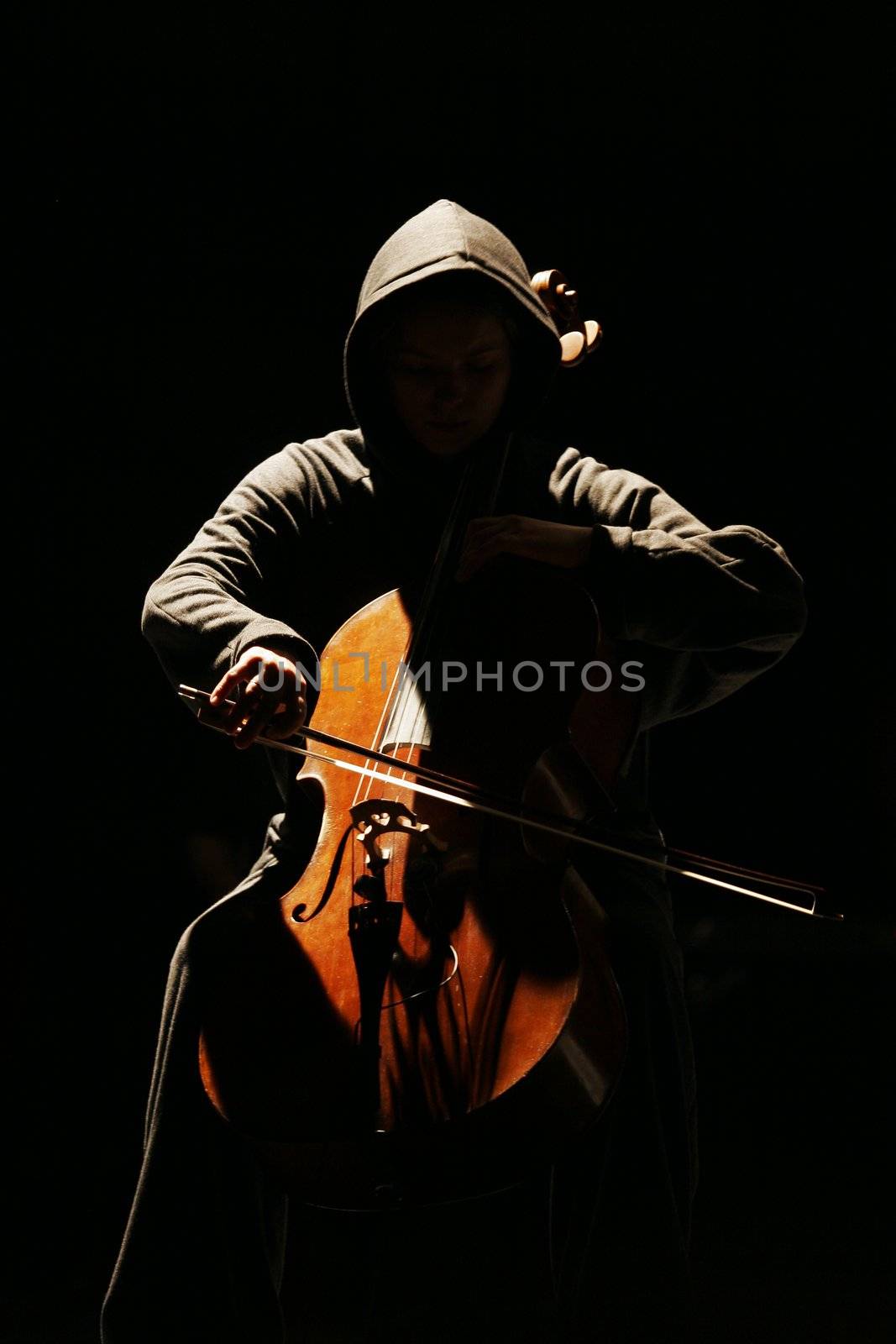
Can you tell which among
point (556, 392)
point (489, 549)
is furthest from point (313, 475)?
point (556, 392)

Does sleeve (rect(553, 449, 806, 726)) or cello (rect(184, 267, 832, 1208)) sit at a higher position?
sleeve (rect(553, 449, 806, 726))

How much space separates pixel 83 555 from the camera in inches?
82.1

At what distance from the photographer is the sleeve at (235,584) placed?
1.29 m

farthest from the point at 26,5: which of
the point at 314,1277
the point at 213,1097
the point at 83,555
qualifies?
the point at 314,1277

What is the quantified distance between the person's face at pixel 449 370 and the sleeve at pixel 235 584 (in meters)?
0.15

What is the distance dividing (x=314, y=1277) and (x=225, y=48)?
5.36ft

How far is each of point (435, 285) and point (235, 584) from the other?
14.7 inches

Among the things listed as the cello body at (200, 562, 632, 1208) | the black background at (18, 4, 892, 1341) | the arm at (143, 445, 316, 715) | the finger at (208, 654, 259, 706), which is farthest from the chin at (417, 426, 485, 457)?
the black background at (18, 4, 892, 1341)

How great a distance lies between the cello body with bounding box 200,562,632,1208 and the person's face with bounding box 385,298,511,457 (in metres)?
0.26

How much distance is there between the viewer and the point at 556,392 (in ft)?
6.97

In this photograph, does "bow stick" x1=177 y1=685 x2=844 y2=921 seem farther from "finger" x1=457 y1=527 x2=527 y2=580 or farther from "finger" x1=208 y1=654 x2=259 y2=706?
"finger" x1=457 y1=527 x2=527 y2=580

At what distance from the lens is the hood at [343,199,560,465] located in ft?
4.65

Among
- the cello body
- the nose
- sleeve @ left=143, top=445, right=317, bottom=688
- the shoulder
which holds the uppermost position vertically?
the nose

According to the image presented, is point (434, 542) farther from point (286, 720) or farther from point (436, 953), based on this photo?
point (436, 953)
